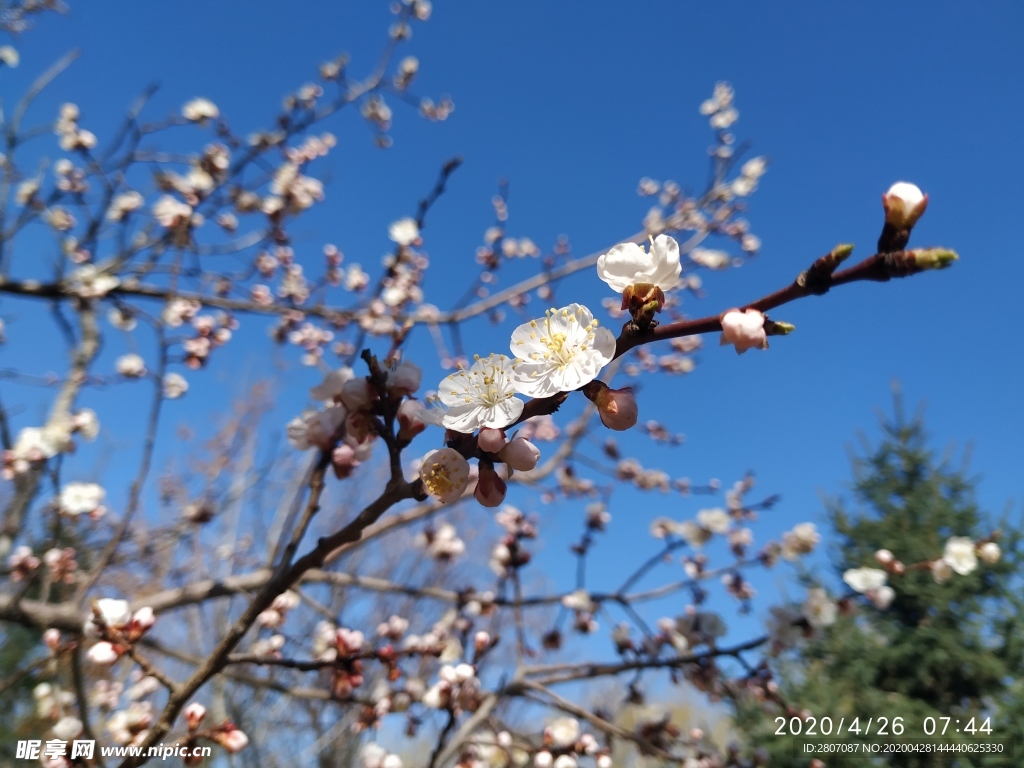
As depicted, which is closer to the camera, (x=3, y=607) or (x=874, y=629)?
(x=3, y=607)

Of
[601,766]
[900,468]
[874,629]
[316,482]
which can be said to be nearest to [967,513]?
[900,468]

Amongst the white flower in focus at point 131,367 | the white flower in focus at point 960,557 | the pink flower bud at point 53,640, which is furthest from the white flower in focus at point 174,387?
the white flower in focus at point 960,557

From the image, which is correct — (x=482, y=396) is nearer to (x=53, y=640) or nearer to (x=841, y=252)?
(x=841, y=252)

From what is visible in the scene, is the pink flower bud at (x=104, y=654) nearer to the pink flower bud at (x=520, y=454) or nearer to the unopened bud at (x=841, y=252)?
the pink flower bud at (x=520, y=454)

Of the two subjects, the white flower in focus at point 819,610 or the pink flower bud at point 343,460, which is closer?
the pink flower bud at point 343,460

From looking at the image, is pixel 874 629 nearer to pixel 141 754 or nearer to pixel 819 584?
pixel 819 584

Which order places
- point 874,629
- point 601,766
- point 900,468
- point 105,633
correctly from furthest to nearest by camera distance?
point 900,468
point 874,629
point 601,766
point 105,633

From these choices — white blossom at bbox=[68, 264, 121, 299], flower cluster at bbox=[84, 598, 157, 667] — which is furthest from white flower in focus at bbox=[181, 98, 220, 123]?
flower cluster at bbox=[84, 598, 157, 667]
